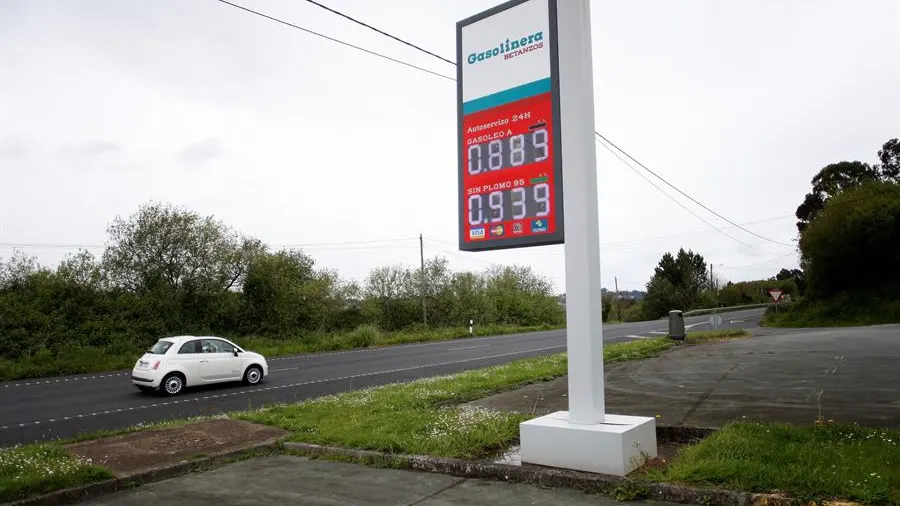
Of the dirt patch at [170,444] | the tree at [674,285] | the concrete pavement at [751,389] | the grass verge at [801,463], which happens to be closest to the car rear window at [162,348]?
the dirt patch at [170,444]

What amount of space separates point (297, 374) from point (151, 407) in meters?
5.88

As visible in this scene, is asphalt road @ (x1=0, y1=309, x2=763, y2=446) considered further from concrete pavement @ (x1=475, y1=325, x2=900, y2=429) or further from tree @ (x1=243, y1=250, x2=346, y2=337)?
tree @ (x1=243, y1=250, x2=346, y2=337)

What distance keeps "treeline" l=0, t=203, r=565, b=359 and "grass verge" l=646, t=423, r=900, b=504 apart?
24746 millimetres

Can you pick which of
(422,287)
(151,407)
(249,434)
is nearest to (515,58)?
(249,434)

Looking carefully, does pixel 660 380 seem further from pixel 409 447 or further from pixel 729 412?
pixel 409 447

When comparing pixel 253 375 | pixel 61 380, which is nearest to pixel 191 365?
pixel 253 375

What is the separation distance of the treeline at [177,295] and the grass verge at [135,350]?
0.46 m

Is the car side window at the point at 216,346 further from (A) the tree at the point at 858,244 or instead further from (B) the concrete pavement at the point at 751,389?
(A) the tree at the point at 858,244

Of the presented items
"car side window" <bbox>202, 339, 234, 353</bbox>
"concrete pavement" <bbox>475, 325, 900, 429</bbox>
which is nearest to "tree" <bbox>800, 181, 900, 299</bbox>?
"concrete pavement" <bbox>475, 325, 900, 429</bbox>

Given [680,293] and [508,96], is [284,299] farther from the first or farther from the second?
[680,293]

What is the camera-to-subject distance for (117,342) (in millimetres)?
25406

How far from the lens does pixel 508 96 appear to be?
7.18 m

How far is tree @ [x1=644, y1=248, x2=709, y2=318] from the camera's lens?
3255 inches

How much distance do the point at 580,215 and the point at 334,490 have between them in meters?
3.64
